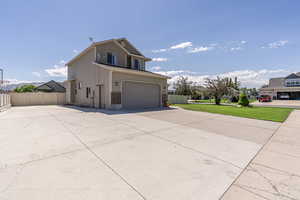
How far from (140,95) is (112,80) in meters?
3.39

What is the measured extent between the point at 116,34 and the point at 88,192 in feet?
53.8

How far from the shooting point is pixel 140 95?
13.3m

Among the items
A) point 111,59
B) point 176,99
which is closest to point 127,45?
point 111,59

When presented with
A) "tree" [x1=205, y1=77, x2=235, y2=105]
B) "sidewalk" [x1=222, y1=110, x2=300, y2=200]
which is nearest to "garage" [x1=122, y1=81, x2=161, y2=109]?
"sidewalk" [x1=222, y1=110, x2=300, y2=200]

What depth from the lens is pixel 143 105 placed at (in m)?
13.6

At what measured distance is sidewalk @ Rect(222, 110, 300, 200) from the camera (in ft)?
6.23

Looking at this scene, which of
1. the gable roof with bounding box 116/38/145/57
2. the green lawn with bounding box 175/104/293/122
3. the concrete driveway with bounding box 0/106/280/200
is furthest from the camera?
the gable roof with bounding box 116/38/145/57

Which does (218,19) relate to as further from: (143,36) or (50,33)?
(50,33)

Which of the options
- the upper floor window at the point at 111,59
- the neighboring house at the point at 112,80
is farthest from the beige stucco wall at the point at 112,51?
the upper floor window at the point at 111,59

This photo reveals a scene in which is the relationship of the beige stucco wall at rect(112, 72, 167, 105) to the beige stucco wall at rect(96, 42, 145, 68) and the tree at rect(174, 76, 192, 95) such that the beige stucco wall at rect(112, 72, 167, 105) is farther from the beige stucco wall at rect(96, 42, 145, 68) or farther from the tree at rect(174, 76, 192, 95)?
the tree at rect(174, 76, 192, 95)

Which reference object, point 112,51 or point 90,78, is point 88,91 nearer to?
point 90,78

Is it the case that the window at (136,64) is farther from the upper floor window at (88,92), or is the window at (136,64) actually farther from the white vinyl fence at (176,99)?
the white vinyl fence at (176,99)

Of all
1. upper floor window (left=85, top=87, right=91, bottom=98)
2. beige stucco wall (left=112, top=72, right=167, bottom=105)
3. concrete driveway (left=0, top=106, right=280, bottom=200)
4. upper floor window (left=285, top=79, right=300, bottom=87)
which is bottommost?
concrete driveway (left=0, top=106, right=280, bottom=200)

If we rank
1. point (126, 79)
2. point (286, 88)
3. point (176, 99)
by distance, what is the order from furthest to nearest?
point (286, 88)
point (176, 99)
point (126, 79)
